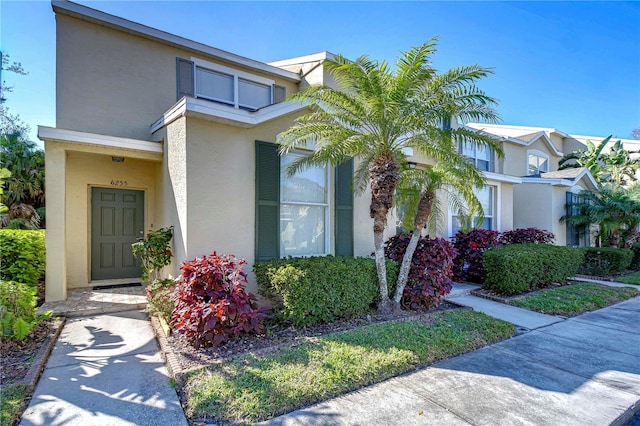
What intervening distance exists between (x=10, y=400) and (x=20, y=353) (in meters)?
1.45

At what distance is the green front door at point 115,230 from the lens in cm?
823

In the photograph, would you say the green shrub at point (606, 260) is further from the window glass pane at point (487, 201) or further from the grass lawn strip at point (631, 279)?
the window glass pane at point (487, 201)

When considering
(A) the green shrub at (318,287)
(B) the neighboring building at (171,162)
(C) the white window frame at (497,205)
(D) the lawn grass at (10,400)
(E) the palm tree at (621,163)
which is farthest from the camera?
(E) the palm tree at (621,163)

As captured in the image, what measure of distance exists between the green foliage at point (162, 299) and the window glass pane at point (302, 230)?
226cm

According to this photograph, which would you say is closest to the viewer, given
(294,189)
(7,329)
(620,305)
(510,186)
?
(7,329)

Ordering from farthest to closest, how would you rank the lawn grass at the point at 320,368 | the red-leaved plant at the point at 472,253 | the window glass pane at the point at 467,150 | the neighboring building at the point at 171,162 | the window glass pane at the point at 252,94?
1. the window glass pane at the point at 467,150
2. the window glass pane at the point at 252,94
3. the red-leaved plant at the point at 472,253
4. the neighboring building at the point at 171,162
5. the lawn grass at the point at 320,368

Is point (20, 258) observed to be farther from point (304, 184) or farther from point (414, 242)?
point (414, 242)

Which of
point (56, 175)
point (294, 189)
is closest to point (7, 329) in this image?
point (56, 175)

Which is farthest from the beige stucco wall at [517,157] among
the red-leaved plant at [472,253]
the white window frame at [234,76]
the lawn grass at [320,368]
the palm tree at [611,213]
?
the lawn grass at [320,368]

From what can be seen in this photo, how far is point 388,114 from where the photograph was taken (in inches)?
226

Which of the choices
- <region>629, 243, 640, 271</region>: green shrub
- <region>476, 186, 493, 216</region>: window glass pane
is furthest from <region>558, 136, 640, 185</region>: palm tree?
<region>476, 186, 493, 216</region>: window glass pane

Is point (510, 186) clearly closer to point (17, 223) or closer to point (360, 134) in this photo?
point (360, 134)

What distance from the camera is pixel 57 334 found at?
5102mm

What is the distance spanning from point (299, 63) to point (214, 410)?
416 inches
